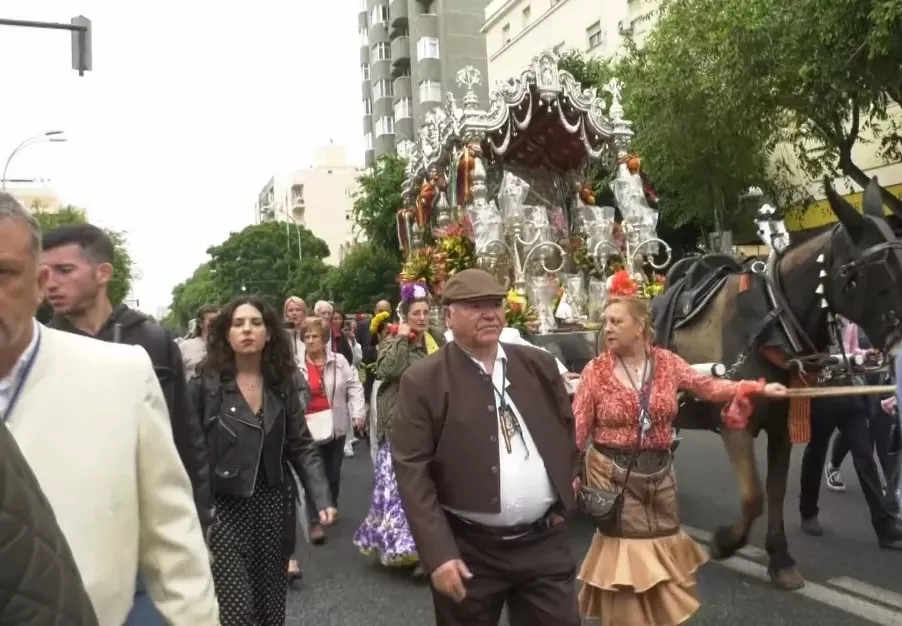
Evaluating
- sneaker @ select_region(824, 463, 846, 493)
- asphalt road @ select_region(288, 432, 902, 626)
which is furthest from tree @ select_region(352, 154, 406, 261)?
asphalt road @ select_region(288, 432, 902, 626)

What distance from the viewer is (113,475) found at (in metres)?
1.77

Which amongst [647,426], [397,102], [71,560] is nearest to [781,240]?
[647,426]

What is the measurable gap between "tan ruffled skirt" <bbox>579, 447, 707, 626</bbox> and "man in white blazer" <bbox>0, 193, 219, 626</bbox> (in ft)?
7.04

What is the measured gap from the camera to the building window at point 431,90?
47375 mm

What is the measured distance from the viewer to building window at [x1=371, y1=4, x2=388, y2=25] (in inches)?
2215

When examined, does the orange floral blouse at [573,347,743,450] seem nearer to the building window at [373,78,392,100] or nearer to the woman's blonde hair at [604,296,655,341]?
the woman's blonde hair at [604,296,655,341]

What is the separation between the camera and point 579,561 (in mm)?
5789

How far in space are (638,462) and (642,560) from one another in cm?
41

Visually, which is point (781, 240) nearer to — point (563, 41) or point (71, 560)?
point (71, 560)

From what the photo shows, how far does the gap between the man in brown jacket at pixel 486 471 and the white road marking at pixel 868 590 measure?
2602 mm

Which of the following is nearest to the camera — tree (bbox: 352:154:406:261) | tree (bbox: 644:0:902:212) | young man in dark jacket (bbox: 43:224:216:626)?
young man in dark jacket (bbox: 43:224:216:626)

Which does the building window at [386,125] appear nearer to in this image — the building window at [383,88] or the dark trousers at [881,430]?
the building window at [383,88]

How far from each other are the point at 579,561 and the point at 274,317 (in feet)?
9.41

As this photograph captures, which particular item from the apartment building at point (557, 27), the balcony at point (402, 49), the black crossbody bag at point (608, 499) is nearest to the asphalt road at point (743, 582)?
the black crossbody bag at point (608, 499)
